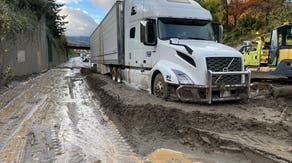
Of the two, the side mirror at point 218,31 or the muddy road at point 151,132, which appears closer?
the muddy road at point 151,132

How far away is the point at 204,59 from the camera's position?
26.4 feet

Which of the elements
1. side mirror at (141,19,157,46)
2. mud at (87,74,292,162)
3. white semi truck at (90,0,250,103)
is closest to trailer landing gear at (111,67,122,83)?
white semi truck at (90,0,250,103)

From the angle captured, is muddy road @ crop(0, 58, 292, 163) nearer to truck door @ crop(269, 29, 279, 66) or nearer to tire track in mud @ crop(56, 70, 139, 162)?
tire track in mud @ crop(56, 70, 139, 162)

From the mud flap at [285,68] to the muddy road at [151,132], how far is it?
3213 millimetres

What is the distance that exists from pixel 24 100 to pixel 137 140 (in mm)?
6678

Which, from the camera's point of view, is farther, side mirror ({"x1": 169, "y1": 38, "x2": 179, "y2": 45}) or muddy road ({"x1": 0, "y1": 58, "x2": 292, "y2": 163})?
side mirror ({"x1": 169, "y1": 38, "x2": 179, "y2": 45})

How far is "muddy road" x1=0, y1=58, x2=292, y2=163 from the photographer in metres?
5.23

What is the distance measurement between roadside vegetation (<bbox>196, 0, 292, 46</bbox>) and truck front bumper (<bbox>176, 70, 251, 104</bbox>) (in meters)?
26.7

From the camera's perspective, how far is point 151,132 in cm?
668

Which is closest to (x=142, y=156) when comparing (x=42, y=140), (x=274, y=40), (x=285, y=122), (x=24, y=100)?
(x=42, y=140)

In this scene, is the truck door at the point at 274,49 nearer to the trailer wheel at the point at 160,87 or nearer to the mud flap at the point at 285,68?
the mud flap at the point at 285,68

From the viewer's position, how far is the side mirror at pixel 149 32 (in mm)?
9825

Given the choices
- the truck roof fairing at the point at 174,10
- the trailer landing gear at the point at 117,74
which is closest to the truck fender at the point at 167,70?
the truck roof fairing at the point at 174,10

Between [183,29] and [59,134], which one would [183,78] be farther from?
[59,134]
